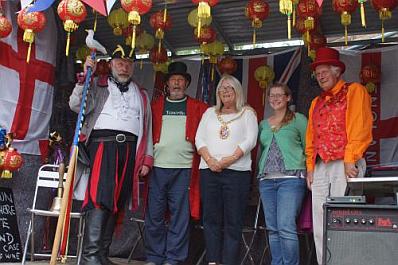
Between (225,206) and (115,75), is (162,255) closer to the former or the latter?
(225,206)

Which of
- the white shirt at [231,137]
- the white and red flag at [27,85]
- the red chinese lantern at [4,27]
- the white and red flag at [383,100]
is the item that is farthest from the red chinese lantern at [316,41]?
the red chinese lantern at [4,27]

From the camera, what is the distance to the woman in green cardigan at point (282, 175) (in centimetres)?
363

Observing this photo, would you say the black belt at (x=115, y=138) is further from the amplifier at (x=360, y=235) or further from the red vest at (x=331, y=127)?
the amplifier at (x=360, y=235)

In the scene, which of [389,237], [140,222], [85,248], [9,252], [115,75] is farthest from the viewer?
[140,222]

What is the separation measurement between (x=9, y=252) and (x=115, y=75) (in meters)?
1.73

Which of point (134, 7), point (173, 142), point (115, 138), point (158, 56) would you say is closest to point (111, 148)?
point (115, 138)

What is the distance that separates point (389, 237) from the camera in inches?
99.7

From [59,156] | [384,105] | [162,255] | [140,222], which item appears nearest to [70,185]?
[162,255]

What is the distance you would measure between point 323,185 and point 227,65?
209 centimetres

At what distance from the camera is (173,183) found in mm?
4027

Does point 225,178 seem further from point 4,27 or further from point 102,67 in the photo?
point 4,27

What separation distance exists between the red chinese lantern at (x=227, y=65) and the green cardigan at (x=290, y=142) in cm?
139

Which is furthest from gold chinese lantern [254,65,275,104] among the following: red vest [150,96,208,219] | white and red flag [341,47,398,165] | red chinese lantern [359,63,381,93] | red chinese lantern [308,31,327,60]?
red vest [150,96,208,219]

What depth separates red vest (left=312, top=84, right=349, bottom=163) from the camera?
3.45 m
